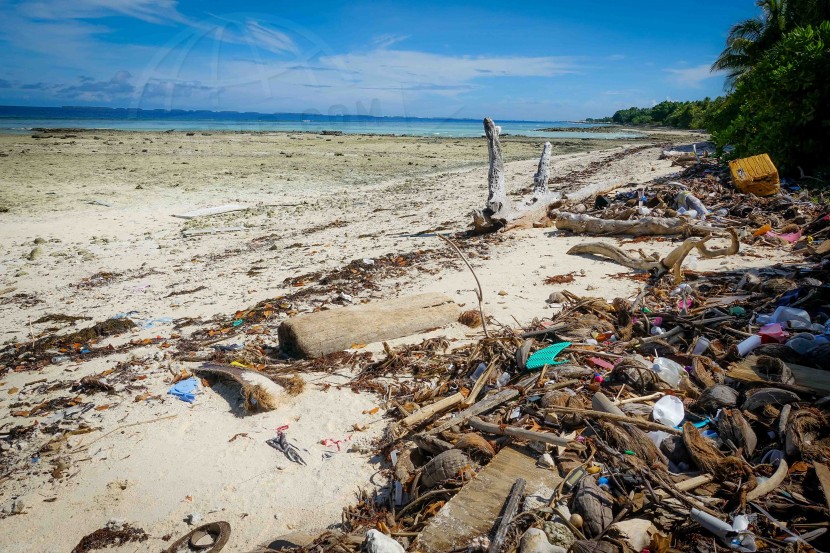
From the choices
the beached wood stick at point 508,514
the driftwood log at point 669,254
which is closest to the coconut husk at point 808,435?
the beached wood stick at point 508,514

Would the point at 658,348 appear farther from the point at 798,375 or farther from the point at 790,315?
the point at 790,315

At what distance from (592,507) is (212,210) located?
1272cm

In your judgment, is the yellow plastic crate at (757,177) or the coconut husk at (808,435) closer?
the coconut husk at (808,435)

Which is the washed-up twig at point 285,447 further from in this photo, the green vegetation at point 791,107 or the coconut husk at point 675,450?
the green vegetation at point 791,107

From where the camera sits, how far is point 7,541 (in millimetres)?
2752

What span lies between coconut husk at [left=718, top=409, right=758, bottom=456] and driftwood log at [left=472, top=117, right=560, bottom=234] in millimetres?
6862

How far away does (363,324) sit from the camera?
490 centimetres

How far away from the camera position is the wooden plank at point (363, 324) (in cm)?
465

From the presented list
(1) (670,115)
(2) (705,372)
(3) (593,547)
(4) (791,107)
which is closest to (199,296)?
(3) (593,547)

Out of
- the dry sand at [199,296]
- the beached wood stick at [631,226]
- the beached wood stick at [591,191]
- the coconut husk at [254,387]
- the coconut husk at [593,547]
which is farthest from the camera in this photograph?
the beached wood stick at [591,191]

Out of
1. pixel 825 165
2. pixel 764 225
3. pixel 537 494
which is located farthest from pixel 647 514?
pixel 825 165

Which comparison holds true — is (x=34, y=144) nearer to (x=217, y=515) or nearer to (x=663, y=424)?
(x=217, y=515)

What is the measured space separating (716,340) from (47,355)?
22.6ft

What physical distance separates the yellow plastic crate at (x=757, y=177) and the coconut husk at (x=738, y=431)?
842 cm
